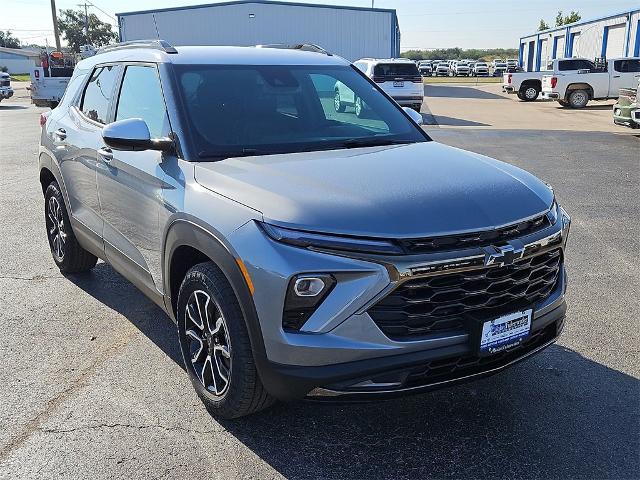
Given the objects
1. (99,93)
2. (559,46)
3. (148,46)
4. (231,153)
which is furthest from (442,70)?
(231,153)

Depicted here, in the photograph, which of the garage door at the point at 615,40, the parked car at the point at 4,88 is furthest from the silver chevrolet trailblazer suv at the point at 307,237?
the garage door at the point at 615,40

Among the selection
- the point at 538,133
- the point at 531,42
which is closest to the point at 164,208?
the point at 538,133

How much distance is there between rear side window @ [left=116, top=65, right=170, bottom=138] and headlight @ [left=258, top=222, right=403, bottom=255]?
53.1 inches

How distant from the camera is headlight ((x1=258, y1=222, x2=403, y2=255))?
→ 8.89 feet

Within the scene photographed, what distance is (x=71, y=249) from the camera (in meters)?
5.54

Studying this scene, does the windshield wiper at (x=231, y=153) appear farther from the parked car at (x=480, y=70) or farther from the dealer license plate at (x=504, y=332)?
the parked car at (x=480, y=70)

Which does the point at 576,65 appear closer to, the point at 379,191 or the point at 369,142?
the point at 369,142

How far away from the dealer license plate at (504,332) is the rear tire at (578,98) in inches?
1010

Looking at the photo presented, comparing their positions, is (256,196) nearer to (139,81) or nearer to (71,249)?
(139,81)

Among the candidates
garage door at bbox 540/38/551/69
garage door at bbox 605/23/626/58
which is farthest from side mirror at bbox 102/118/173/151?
garage door at bbox 540/38/551/69

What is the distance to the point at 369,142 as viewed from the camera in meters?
4.04

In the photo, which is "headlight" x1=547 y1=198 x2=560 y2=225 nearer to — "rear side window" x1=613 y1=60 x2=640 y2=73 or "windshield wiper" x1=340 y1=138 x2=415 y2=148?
"windshield wiper" x1=340 y1=138 x2=415 y2=148

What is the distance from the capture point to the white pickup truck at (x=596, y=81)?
1023 inches

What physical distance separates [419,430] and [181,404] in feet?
4.18
